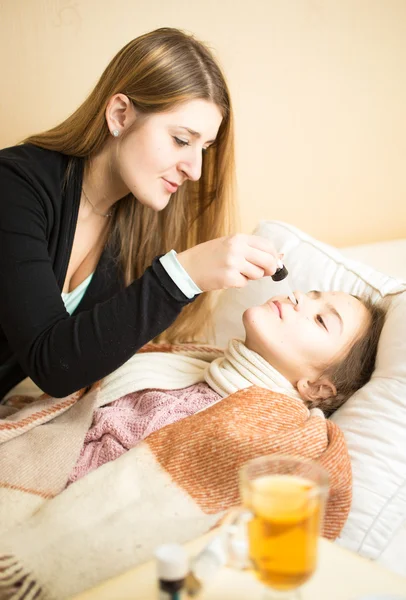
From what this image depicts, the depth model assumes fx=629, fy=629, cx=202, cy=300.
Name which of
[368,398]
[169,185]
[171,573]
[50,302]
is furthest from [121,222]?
[171,573]

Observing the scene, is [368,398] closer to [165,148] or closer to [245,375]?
[245,375]

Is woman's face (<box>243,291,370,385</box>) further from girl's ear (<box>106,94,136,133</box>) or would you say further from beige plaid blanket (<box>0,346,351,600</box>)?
girl's ear (<box>106,94,136,133</box>)

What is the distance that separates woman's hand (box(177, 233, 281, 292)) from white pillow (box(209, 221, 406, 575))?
37cm

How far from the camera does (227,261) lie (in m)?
1.12

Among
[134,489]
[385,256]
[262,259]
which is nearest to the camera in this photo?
[134,489]

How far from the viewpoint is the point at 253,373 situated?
1368 millimetres

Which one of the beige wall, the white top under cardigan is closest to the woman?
the white top under cardigan

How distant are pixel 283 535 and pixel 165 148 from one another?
925 mm

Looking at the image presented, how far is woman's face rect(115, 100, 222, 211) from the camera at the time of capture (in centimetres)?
133

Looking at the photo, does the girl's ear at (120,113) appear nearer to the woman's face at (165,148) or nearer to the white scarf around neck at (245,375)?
the woman's face at (165,148)

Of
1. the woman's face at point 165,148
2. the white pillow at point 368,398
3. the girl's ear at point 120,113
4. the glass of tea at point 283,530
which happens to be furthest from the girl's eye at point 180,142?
the glass of tea at point 283,530

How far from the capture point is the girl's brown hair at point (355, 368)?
1424 mm

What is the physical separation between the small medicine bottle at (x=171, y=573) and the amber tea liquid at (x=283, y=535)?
0.08m

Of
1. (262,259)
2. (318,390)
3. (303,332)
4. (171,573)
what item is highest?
(262,259)
